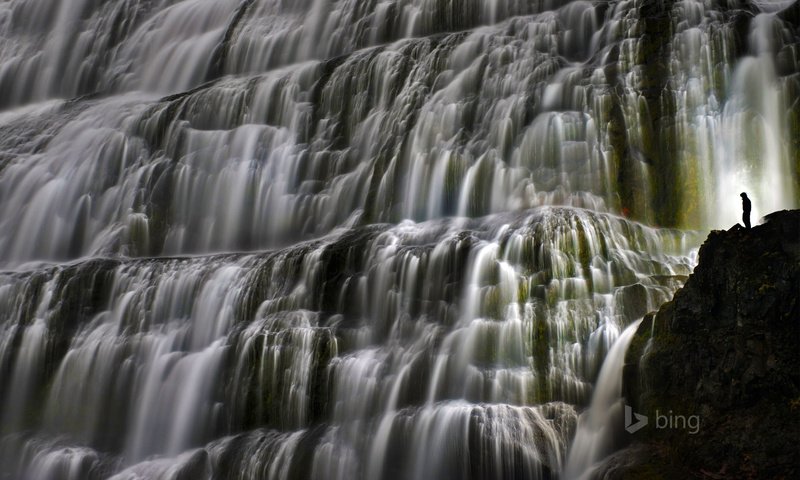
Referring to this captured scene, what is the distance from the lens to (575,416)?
10.8m

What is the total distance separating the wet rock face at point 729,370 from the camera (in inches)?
358

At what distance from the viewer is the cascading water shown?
38.5 feet

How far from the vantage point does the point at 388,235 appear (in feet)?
45.9

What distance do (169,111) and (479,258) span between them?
32.2 feet

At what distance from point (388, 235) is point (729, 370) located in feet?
19.1

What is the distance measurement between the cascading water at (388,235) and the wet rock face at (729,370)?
0.96 m

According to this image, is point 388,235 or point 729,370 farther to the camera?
point 388,235

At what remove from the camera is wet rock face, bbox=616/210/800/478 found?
29.9 ft

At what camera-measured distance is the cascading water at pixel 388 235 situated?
11727 millimetres

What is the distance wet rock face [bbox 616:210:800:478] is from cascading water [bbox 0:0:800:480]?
3.16 feet

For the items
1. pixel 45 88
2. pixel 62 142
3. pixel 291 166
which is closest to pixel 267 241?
pixel 291 166

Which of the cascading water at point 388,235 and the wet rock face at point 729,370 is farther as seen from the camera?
the cascading water at point 388,235

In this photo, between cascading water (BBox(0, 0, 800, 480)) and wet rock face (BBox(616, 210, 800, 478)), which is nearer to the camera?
wet rock face (BBox(616, 210, 800, 478))

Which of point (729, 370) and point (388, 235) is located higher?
point (388, 235)
